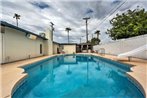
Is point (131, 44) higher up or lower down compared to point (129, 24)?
lower down

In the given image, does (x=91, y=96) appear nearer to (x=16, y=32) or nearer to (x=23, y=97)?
(x=23, y=97)

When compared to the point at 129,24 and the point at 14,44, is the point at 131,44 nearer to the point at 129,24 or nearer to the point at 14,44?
the point at 129,24

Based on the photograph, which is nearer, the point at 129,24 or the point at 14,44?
the point at 14,44

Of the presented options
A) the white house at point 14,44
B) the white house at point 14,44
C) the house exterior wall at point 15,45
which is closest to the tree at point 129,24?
the white house at point 14,44

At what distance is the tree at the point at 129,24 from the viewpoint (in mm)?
20922

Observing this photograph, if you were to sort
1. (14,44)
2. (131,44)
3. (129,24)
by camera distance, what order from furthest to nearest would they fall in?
1. (129,24)
2. (131,44)
3. (14,44)

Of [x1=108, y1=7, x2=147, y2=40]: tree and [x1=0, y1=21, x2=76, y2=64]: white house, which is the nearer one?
[x1=0, y1=21, x2=76, y2=64]: white house

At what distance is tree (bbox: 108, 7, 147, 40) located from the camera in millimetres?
20922

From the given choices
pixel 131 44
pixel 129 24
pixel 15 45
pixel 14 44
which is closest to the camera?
pixel 14 44

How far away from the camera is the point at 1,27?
378 inches

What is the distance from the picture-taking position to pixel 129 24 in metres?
22.0

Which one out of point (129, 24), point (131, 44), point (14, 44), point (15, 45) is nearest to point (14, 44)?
point (14, 44)

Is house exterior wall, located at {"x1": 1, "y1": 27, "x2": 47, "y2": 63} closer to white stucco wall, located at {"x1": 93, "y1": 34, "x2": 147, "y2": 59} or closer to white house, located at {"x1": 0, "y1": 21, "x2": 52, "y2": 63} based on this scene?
white house, located at {"x1": 0, "y1": 21, "x2": 52, "y2": 63}

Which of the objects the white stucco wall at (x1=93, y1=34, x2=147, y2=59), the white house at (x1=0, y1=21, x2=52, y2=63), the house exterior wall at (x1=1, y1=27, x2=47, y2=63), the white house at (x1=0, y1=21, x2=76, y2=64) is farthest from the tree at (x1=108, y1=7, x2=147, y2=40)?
the house exterior wall at (x1=1, y1=27, x2=47, y2=63)
